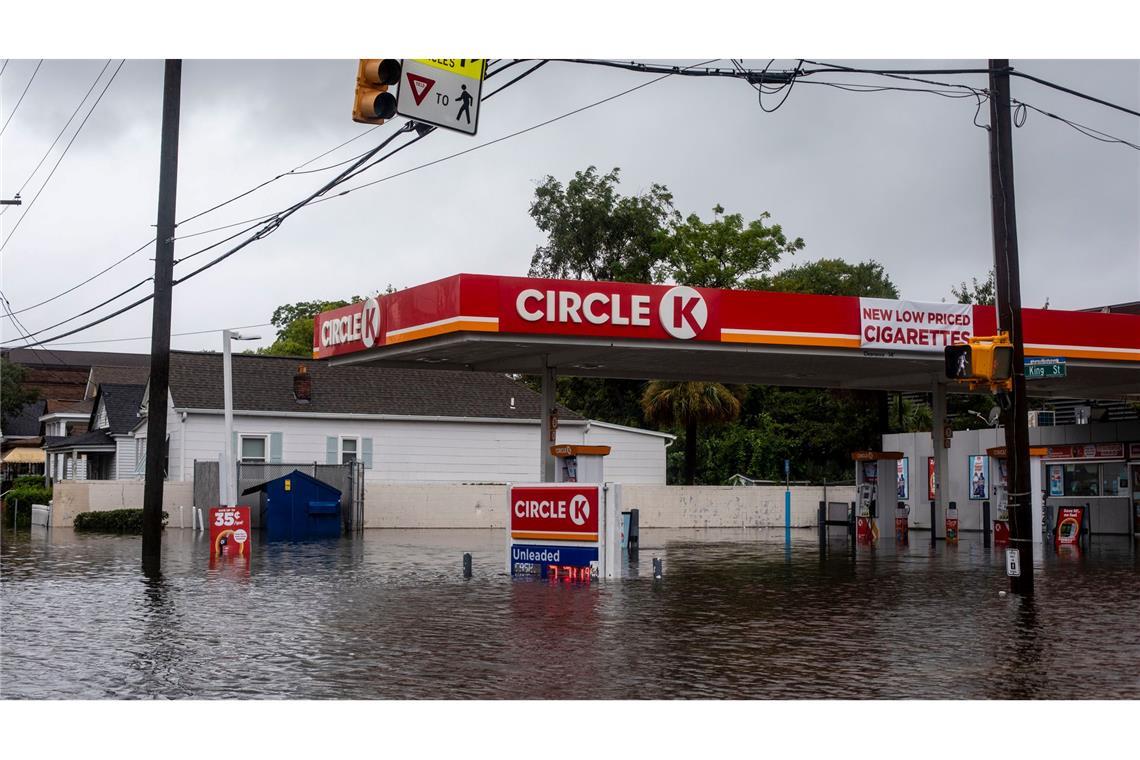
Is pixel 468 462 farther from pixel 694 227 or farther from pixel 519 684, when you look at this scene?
pixel 519 684

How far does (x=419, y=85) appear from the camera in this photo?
15.1m

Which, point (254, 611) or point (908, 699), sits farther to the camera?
point (254, 611)

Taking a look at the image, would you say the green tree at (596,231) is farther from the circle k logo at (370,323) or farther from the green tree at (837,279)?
the circle k logo at (370,323)

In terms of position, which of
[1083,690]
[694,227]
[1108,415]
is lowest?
[1083,690]

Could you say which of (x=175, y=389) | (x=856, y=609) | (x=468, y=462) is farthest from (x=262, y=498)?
(x=856, y=609)

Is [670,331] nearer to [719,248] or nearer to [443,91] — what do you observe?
[443,91]

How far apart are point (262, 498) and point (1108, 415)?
Result: 26.2 m

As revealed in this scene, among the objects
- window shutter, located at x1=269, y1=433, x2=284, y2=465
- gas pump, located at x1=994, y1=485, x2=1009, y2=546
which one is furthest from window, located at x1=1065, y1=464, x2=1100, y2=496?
window shutter, located at x1=269, y1=433, x2=284, y2=465

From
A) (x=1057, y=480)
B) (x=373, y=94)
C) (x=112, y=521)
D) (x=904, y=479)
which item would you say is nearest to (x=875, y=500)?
(x=1057, y=480)

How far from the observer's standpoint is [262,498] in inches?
1534

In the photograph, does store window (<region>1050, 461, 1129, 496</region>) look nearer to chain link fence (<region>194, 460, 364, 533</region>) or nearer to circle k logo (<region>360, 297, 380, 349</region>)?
chain link fence (<region>194, 460, 364, 533</region>)

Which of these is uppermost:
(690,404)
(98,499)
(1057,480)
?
(690,404)

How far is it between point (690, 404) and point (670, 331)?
23538mm

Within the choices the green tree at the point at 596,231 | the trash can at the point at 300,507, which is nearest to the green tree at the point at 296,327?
the green tree at the point at 596,231
